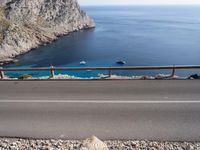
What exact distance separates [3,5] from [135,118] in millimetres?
105594

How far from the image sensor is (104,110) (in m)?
11.0

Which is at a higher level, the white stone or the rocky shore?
the white stone

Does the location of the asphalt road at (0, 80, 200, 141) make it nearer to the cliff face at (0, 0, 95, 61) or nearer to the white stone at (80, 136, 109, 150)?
the white stone at (80, 136, 109, 150)

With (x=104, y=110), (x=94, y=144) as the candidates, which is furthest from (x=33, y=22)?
(x=94, y=144)

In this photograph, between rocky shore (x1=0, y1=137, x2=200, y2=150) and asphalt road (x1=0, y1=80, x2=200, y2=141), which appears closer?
rocky shore (x1=0, y1=137, x2=200, y2=150)

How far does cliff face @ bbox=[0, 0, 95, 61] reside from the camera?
76.4m

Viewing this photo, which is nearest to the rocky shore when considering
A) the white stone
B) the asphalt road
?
the white stone

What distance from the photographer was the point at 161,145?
8297 millimetres

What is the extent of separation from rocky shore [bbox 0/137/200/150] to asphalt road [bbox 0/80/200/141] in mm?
351

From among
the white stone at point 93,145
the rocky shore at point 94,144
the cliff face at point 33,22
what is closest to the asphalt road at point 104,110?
the rocky shore at point 94,144

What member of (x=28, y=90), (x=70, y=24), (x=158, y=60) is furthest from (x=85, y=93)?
(x=70, y=24)

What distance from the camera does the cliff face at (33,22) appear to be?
76.4 meters

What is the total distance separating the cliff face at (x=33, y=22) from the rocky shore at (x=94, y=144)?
64.8 m

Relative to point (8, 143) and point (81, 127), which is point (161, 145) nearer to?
point (81, 127)
